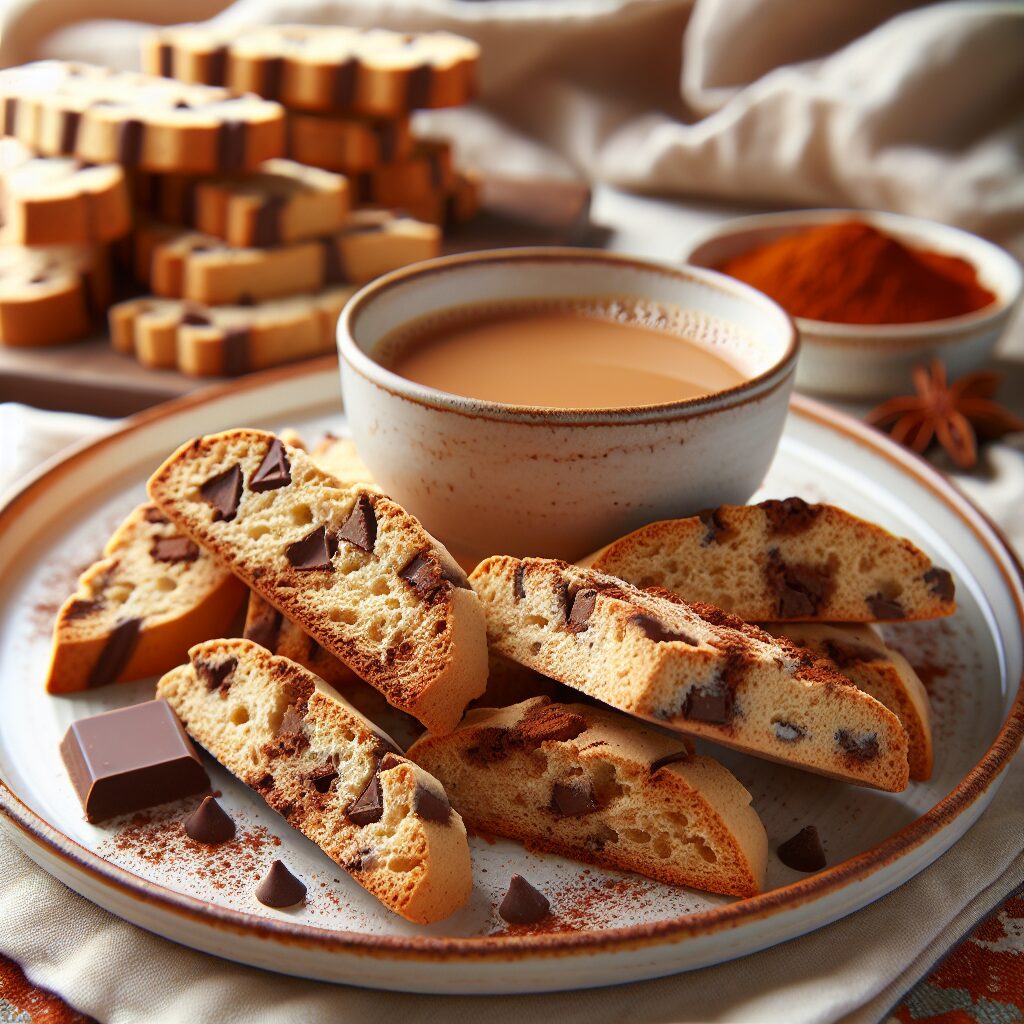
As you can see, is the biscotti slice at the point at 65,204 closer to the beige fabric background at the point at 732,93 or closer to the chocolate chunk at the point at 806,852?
the beige fabric background at the point at 732,93

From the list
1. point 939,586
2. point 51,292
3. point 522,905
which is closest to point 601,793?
point 522,905

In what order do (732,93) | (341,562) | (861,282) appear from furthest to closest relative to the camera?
(732,93) → (861,282) → (341,562)

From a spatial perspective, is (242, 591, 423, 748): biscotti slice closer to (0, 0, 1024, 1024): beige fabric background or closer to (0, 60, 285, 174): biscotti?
(0, 0, 1024, 1024): beige fabric background

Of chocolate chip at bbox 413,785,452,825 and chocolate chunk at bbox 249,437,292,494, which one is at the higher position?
chocolate chunk at bbox 249,437,292,494

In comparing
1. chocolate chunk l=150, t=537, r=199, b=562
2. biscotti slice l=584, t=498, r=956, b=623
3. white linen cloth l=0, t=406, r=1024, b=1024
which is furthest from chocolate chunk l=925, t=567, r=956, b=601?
chocolate chunk l=150, t=537, r=199, b=562

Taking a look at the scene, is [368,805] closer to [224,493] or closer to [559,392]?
[224,493]

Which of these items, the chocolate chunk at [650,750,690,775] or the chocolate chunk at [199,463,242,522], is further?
the chocolate chunk at [199,463,242,522]

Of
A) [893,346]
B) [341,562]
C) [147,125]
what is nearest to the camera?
[341,562]
